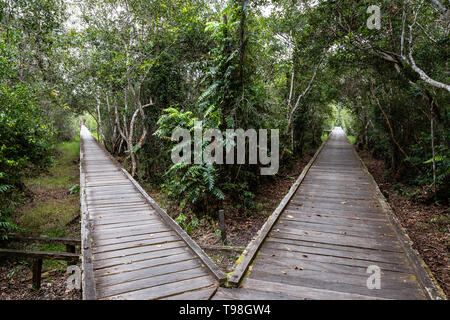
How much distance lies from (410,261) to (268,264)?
2.10 m

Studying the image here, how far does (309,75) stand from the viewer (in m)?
14.5

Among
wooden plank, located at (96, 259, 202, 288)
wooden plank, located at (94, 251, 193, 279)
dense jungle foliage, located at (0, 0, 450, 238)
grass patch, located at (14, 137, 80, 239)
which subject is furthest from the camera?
grass patch, located at (14, 137, 80, 239)

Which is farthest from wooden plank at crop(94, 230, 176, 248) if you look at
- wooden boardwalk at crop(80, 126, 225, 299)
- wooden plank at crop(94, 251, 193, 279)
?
wooden plank at crop(94, 251, 193, 279)

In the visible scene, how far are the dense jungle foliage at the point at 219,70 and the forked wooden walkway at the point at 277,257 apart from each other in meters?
2.35

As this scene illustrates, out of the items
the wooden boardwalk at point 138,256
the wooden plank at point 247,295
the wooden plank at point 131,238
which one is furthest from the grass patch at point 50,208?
the wooden plank at point 247,295

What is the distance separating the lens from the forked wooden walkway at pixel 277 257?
3.22 meters

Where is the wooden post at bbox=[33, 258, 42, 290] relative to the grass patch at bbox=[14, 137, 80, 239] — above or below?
below

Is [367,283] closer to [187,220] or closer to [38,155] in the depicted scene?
[187,220]

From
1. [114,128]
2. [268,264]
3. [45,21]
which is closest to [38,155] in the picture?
[45,21]

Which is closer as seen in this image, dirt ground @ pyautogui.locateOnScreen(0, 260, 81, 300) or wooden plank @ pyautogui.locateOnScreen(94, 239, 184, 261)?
wooden plank @ pyautogui.locateOnScreen(94, 239, 184, 261)

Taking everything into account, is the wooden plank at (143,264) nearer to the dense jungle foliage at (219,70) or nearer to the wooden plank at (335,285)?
the wooden plank at (335,285)

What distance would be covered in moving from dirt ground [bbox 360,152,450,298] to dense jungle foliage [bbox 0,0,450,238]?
0.64 metres

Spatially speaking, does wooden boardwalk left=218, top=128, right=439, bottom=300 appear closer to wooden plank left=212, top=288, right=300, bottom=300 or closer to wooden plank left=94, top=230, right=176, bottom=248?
wooden plank left=212, top=288, right=300, bottom=300

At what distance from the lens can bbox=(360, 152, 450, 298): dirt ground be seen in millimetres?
4738
